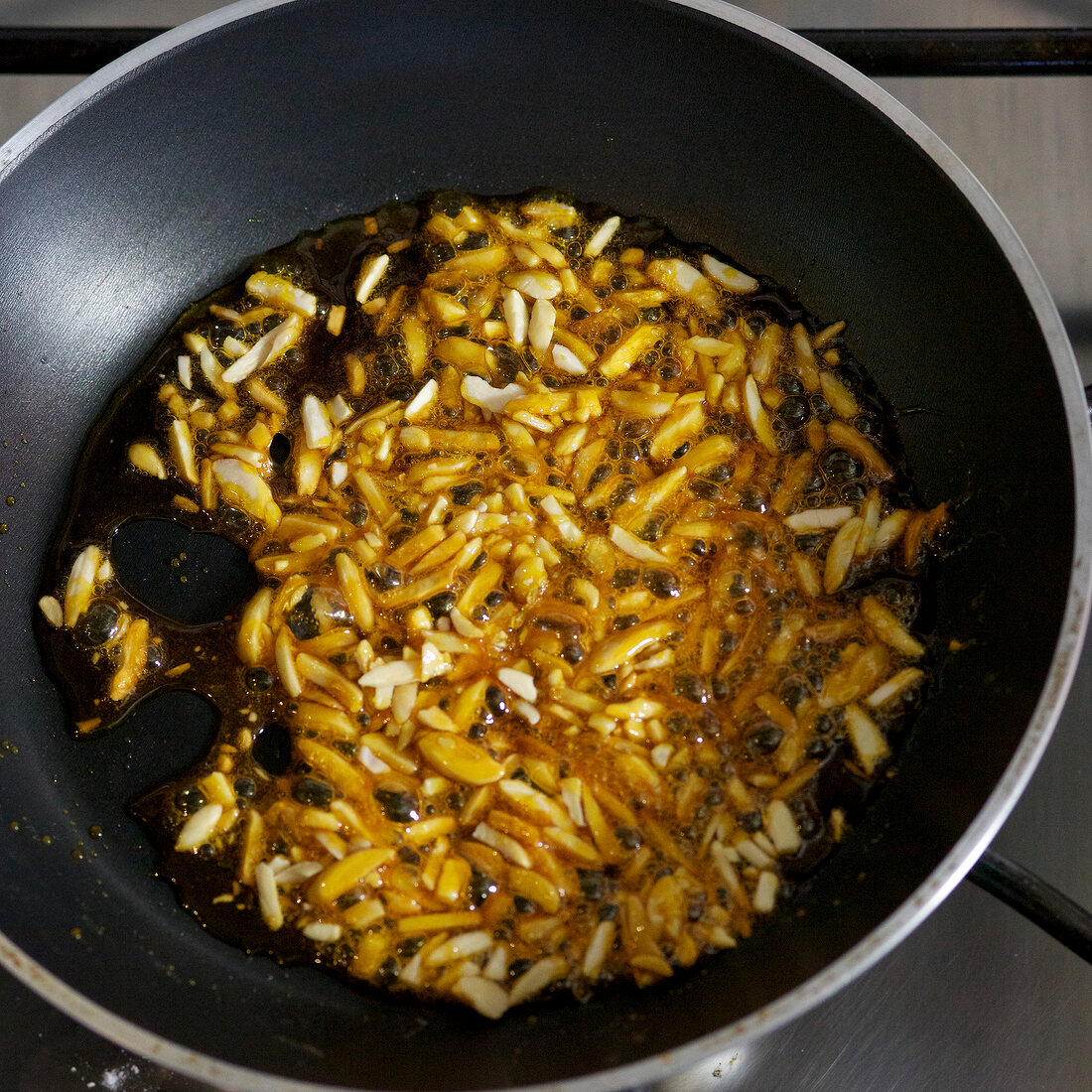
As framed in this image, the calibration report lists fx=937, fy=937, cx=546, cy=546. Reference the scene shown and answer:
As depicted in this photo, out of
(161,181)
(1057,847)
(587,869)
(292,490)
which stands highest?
(161,181)

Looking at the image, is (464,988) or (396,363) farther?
(396,363)

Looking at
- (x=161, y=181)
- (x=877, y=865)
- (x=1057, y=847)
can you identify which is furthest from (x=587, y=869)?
(x=161, y=181)

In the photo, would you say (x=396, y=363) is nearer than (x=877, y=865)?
No

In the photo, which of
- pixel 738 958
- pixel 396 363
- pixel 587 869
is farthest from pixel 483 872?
pixel 396 363

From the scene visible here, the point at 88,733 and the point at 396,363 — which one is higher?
the point at 396,363

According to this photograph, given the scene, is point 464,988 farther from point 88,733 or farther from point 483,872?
point 88,733

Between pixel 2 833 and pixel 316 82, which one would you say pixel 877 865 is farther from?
pixel 316 82
